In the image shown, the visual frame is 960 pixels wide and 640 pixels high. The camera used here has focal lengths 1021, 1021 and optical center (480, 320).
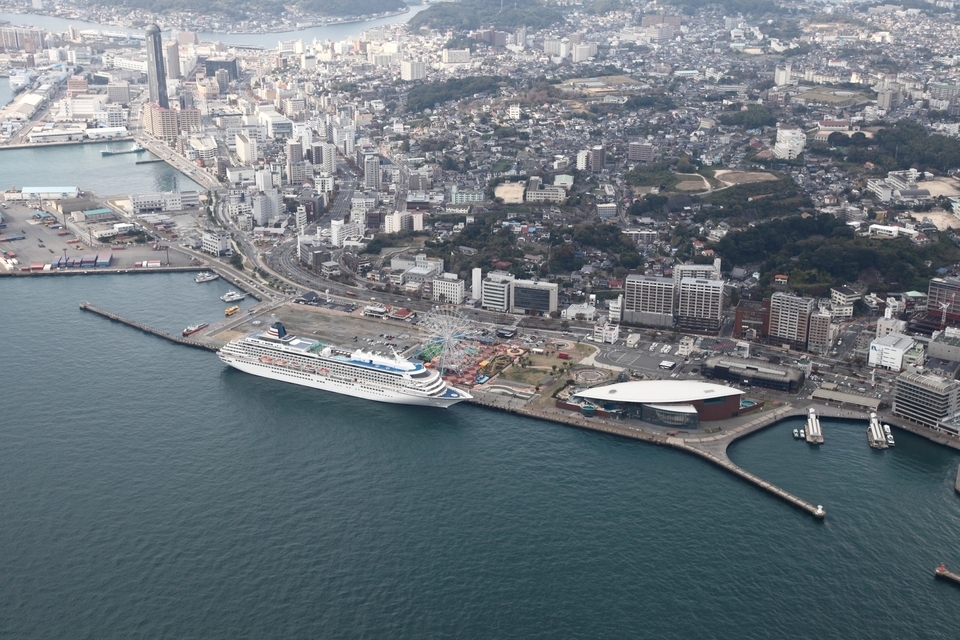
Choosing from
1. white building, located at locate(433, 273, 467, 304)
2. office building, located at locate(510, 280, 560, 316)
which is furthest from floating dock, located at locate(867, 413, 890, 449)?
white building, located at locate(433, 273, 467, 304)

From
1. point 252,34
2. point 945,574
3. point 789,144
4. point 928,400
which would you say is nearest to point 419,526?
point 945,574

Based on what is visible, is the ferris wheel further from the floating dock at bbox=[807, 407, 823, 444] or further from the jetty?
the jetty

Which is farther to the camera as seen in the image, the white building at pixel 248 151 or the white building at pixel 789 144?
the white building at pixel 248 151

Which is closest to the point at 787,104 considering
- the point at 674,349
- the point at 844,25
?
the point at 844,25

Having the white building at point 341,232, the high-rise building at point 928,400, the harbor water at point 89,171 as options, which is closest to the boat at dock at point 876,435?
the high-rise building at point 928,400

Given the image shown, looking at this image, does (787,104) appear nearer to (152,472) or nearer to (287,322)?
(287,322)

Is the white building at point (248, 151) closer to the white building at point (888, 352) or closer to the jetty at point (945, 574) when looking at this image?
the white building at point (888, 352)

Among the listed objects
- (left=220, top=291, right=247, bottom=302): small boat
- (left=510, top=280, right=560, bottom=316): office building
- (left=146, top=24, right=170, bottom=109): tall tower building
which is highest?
(left=146, top=24, right=170, bottom=109): tall tower building
